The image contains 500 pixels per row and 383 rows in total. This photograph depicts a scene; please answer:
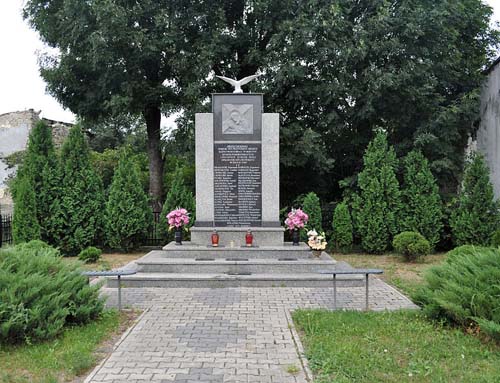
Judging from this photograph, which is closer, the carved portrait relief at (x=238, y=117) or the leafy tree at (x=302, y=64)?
the carved portrait relief at (x=238, y=117)

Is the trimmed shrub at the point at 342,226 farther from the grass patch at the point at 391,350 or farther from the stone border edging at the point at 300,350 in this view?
the stone border edging at the point at 300,350

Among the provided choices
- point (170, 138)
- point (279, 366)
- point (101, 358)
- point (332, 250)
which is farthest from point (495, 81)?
point (101, 358)

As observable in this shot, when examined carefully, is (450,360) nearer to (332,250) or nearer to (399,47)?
(332,250)

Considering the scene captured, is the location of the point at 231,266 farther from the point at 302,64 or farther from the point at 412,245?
the point at 302,64

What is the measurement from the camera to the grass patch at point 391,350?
360 cm

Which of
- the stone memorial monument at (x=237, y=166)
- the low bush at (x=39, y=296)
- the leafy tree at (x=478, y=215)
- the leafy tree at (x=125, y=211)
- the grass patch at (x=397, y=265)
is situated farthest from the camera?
the leafy tree at (x=125, y=211)

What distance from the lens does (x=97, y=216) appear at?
1160 cm

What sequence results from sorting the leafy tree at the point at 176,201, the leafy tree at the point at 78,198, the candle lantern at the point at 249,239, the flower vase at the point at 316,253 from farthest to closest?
the leafy tree at the point at 176,201
the leafy tree at the point at 78,198
the candle lantern at the point at 249,239
the flower vase at the point at 316,253

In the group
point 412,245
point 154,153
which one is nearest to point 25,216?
point 154,153

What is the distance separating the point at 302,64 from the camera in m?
13.4

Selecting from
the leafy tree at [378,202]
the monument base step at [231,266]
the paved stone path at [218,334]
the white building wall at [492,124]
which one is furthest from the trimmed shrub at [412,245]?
the white building wall at [492,124]

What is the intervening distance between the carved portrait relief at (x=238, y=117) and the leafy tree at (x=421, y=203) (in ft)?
15.3

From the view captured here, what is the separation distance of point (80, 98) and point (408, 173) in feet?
36.4

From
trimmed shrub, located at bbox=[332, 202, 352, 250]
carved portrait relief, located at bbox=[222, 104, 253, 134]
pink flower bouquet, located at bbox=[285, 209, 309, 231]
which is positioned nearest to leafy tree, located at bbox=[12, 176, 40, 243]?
carved portrait relief, located at bbox=[222, 104, 253, 134]
